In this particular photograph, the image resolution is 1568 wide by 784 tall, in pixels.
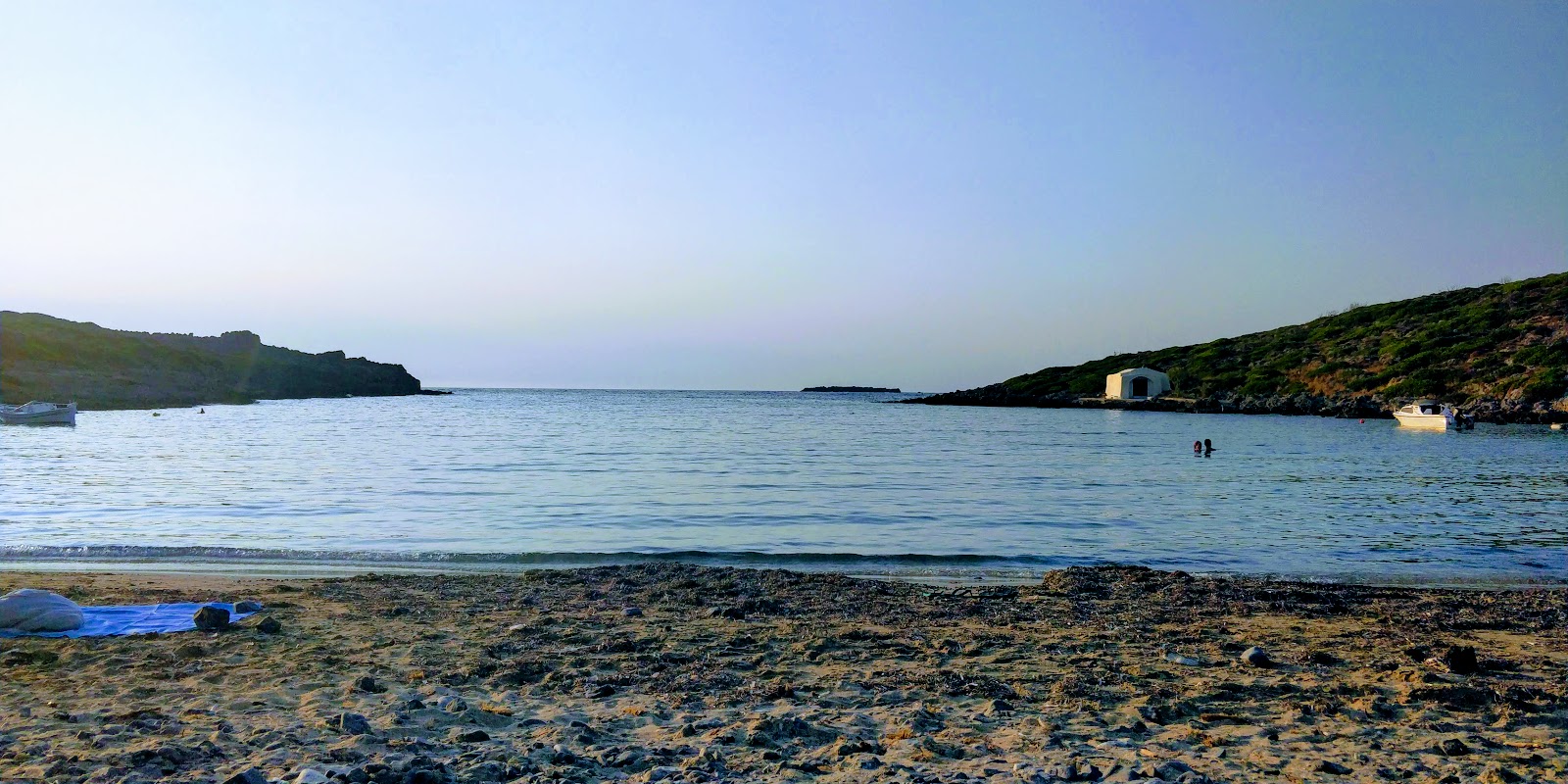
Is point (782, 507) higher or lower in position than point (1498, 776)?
lower

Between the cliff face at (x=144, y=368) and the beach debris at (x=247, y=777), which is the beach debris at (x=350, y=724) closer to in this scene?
the beach debris at (x=247, y=777)

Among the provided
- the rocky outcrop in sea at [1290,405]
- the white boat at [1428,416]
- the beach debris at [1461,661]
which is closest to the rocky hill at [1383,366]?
the rocky outcrop in sea at [1290,405]

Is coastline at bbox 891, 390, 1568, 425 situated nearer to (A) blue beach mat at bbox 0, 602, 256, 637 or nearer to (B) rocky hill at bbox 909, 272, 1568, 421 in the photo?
(B) rocky hill at bbox 909, 272, 1568, 421

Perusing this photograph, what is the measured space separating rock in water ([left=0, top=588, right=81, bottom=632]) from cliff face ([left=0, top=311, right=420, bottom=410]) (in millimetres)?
73187

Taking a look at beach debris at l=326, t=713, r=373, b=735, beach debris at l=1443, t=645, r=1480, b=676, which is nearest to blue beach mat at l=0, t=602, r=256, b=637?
beach debris at l=326, t=713, r=373, b=735

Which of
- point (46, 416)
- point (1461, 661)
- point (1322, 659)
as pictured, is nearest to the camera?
point (1461, 661)

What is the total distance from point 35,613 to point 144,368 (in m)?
99.3

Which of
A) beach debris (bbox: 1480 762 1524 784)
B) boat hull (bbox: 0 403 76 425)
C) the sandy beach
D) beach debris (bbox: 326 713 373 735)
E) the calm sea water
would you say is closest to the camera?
beach debris (bbox: 1480 762 1524 784)

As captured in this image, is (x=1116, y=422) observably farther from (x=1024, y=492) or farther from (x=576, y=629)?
(x=576, y=629)

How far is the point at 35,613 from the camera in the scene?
25.2 feet

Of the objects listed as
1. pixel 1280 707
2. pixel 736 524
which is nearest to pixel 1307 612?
pixel 1280 707

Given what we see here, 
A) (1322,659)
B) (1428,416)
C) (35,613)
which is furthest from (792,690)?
(1428,416)

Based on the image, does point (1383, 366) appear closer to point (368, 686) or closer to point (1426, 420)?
point (1426, 420)

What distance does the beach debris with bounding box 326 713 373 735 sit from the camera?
5488mm
